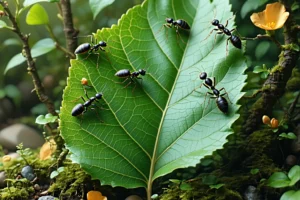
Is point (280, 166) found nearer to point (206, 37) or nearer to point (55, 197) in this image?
point (206, 37)

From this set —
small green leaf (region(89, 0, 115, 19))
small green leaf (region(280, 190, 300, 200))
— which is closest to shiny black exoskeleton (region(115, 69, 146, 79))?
small green leaf (region(89, 0, 115, 19))

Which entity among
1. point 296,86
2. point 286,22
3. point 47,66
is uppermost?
point 286,22

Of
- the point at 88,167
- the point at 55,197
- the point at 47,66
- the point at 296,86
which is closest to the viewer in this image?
the point at 88,167

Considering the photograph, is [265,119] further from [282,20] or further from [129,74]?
[129,74]

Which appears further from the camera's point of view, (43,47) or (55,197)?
(43,47)

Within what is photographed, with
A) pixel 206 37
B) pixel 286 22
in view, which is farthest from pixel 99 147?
pixel 286 22

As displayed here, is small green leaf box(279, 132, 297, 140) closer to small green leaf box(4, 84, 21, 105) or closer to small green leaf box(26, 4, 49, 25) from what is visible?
small green leaf box(26, 4, 49, 25)
